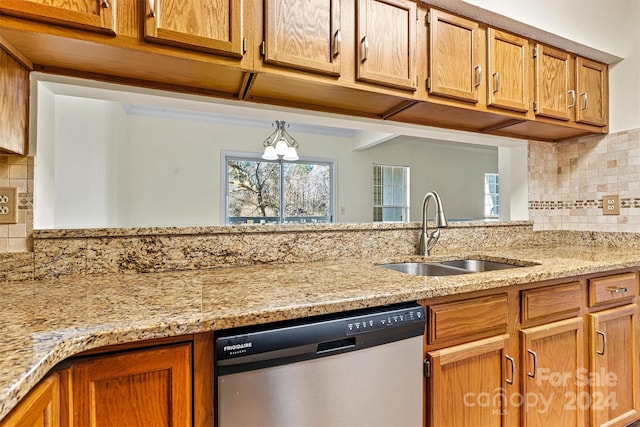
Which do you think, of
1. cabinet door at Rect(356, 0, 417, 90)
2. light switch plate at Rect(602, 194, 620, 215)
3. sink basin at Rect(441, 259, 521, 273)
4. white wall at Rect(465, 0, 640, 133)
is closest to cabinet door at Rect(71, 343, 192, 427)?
cabinet door at Rect(356, 0, 417, 90)

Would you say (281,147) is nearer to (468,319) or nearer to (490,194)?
(468,319)

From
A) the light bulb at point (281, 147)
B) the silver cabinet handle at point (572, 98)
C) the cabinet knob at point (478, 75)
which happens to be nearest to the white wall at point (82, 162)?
the light bulb at point (281, 147)

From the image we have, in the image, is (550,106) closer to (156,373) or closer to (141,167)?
(156,373)

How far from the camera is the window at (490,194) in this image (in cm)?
632

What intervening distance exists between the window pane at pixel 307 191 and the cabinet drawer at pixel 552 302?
13.5ft

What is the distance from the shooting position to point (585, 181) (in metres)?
2.24

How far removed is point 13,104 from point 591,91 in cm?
287

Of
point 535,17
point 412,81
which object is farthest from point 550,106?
point 412,81

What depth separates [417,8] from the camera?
149 centimetres

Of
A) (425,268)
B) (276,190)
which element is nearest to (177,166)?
(276,190)

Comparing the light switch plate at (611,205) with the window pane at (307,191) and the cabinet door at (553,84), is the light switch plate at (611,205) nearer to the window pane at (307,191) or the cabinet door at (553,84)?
the cabinet door at (553,84)

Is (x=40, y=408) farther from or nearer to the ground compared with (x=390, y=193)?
nearer to the ground

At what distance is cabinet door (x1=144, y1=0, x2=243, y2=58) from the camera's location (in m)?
1.04

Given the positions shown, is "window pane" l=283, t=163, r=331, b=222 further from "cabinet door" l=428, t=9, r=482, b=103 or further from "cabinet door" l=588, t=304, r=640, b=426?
"cabinet door" l=588, t=304, r=640, b=426
